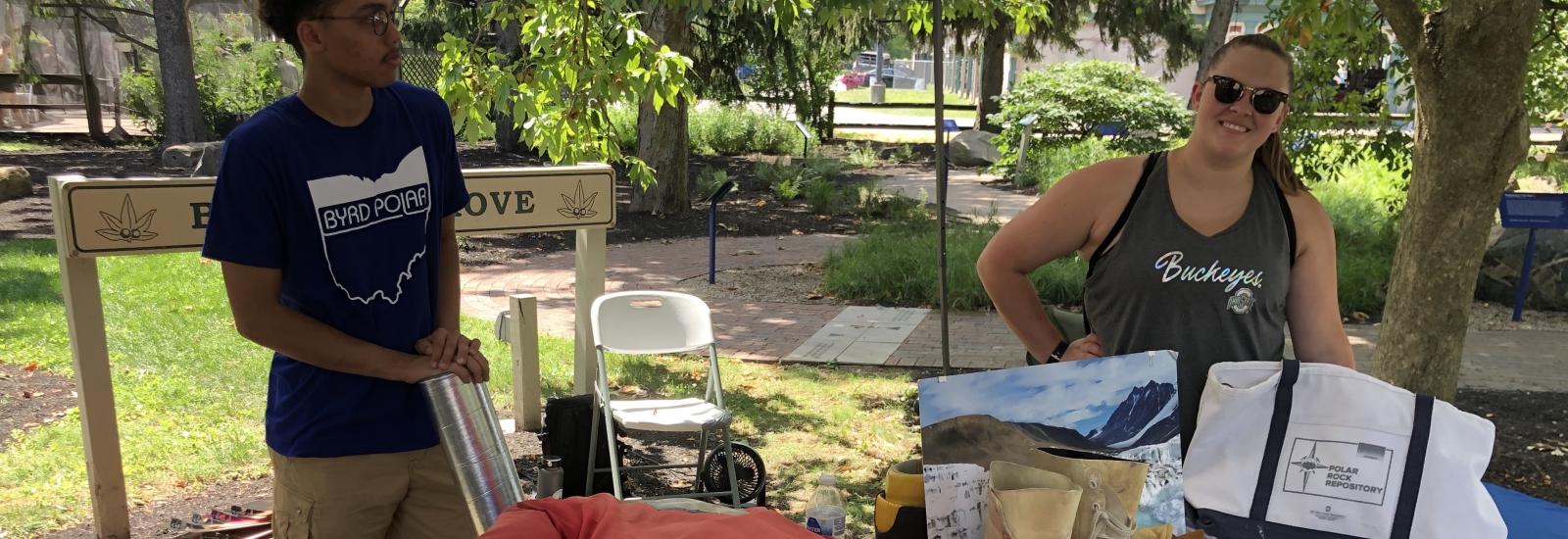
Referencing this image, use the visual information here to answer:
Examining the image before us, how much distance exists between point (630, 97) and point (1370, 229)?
8.46m

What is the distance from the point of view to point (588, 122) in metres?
5.19

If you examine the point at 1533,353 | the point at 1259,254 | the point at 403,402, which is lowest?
the point at 1533,353

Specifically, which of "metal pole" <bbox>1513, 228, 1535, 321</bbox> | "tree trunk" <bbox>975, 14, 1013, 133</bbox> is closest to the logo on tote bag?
"metal pole" <bbox>1513, 228, 1535, 321</bbox>

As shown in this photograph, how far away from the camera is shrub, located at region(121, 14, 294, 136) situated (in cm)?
1898

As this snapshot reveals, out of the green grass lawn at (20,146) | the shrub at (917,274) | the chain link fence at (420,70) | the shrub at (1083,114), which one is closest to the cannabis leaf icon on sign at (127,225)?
the shrub at (917,274)

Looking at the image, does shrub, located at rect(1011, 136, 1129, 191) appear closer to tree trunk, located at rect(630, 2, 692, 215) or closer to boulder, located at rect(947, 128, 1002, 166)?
boulder, located at rect(947, 128, 1002, 166)

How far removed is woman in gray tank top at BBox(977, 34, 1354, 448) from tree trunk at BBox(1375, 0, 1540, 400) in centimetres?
221

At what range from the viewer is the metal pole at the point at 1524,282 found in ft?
26.2

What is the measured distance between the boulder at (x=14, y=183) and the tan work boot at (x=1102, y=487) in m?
14.2

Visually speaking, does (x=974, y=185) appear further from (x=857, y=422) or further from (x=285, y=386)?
(x=285, y=386)

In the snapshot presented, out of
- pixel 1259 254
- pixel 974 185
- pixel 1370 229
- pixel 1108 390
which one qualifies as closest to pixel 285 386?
pixel 1108 390

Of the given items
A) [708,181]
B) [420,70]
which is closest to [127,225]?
[708,181]

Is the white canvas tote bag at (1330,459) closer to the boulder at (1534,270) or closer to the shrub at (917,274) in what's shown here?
the shrub at (917,274)

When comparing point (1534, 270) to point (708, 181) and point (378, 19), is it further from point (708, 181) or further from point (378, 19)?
point (708, 181)
